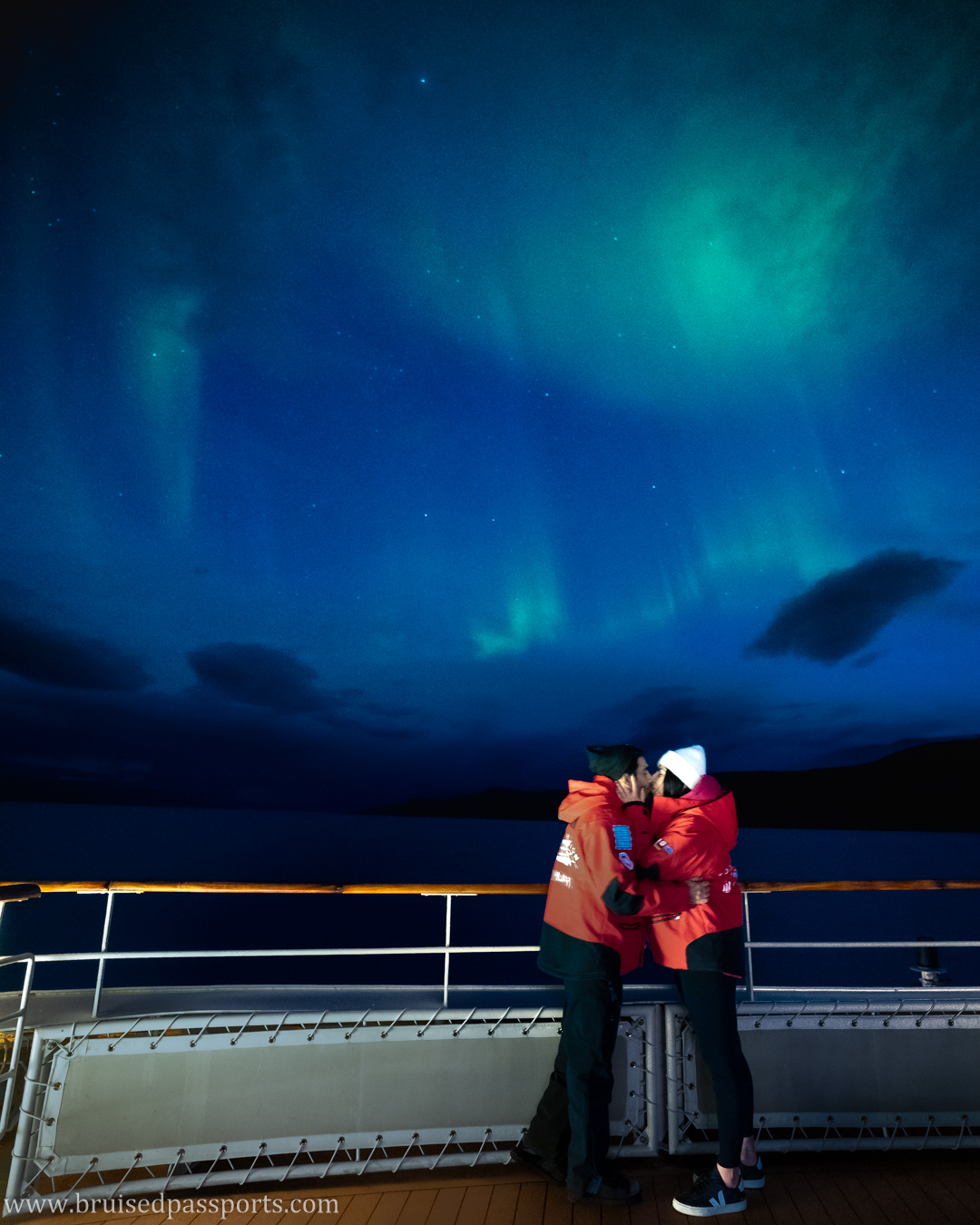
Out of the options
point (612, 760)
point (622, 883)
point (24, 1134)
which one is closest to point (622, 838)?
point (622, 883)

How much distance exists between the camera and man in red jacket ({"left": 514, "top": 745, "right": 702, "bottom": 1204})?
2.13 meters

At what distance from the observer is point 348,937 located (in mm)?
25969

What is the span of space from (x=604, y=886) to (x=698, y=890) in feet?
0.99

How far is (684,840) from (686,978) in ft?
1.47

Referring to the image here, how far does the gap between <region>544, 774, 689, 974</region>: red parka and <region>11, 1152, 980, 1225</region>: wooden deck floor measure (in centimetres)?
72

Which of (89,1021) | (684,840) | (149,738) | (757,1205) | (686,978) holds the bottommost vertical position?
(757,1205)

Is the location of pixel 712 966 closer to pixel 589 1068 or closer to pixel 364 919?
pixel 589 1068

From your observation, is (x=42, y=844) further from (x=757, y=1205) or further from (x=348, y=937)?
(x=757, y=1205)

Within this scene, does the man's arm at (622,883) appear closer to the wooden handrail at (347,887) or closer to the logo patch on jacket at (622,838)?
the logo patch on jacket at (622,838)

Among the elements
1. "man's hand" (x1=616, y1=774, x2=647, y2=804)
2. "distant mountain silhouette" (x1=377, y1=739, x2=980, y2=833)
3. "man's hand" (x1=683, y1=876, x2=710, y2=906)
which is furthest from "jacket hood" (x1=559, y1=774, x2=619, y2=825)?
"distant mountain silhouette" (x1=377, y1=739, x2=980, y2=833)

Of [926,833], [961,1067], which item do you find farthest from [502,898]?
[926,833]

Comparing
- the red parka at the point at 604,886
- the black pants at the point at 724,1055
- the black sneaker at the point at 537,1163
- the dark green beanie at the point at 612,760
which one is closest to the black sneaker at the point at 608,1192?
the black sneaker at the point at 537,1163

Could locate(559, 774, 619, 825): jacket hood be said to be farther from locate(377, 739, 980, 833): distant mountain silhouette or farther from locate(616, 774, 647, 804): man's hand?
locate(377, 739, 980, 833): distant mountain silhouette

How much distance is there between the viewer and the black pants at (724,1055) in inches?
84.3
